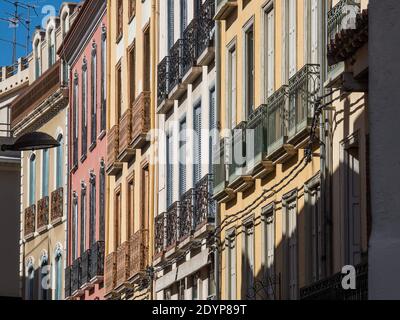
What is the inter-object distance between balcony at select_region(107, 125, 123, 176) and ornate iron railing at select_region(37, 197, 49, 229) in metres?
9.73

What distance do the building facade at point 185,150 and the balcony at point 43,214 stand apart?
1541cm

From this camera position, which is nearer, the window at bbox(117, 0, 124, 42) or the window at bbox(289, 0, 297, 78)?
the window at bbox(289, 0, 297, 78)

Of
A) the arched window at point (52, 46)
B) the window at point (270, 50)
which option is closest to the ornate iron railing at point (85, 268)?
the arched window at point (52, 46)

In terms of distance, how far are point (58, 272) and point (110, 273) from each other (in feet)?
29.7

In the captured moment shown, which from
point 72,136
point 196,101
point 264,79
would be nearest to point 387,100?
point 264,79

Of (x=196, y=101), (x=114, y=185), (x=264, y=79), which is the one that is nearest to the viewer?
(x=264, y=79)

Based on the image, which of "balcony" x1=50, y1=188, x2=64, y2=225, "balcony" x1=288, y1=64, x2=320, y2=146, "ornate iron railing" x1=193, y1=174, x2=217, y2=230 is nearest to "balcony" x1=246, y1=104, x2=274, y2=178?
"balcony" x1=288, y1=64, x2=320, y2=146

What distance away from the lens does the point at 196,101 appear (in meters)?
39.7

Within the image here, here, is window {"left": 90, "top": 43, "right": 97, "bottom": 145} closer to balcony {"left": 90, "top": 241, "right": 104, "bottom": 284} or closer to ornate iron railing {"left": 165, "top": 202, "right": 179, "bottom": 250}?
balcony {"left": 90, "top": 241, "right": 104, "bottom": 284}

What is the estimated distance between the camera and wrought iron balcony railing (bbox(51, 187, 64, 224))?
5738 centimetres

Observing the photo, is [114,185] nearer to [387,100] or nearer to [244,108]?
[244,108]

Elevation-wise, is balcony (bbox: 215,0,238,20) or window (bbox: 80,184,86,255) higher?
balcony (bbox: 215,0,238,20)

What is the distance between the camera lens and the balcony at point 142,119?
44781mm

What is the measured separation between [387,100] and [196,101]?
24.4 metres
